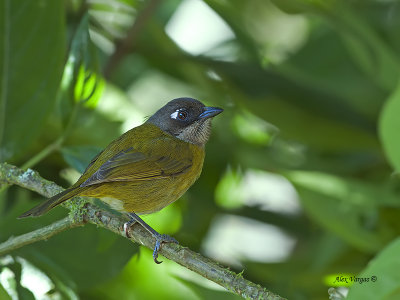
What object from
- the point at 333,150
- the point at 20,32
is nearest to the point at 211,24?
the point at 333,150

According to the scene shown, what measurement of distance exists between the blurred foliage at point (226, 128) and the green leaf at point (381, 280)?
0.01 m

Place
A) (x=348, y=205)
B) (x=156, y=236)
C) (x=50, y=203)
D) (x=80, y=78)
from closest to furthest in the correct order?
(x=50, y=203), (x=156, y=236), (x=80, y=78), (x=348, y=205)

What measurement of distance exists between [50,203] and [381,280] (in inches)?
53.2

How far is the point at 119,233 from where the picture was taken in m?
2.60

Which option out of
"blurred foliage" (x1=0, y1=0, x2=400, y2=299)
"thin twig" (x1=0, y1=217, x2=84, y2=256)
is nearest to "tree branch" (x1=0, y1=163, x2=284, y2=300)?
"thin twig" (x1=0, y1=217, x2=84, y2=256)

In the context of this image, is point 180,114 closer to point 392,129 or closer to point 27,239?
point 392,129

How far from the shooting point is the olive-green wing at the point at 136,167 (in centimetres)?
303

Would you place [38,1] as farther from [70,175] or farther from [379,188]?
[379,188]

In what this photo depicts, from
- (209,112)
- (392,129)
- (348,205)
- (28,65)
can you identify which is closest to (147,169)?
(209,112)

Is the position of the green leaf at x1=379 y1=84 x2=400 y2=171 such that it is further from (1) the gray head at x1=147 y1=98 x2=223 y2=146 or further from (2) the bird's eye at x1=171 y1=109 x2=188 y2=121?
(2) the bird's eye at x1=171 y1=109 x2=188 y2=121

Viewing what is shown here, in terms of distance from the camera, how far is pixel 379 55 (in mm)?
3957

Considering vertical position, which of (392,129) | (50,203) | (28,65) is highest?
(392,129)

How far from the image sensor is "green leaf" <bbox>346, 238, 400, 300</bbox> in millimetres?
1966

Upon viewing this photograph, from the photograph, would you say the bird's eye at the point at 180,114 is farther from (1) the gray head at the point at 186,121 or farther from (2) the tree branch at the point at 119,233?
(2) the tree branch at the point at 119,233
